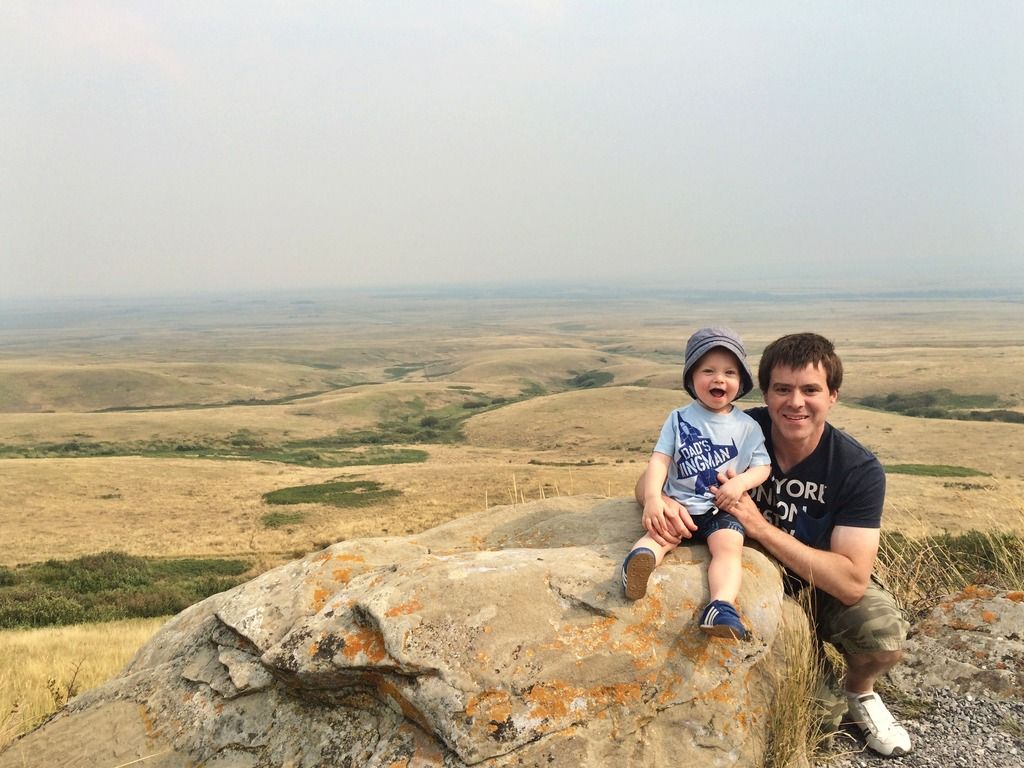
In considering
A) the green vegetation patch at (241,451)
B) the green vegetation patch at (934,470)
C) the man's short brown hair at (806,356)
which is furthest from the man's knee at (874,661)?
the green vegetation patch at (241,451)

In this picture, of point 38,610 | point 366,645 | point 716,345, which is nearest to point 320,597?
point 366,645

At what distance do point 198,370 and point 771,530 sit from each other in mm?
144217

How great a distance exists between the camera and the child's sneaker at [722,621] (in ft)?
13.0

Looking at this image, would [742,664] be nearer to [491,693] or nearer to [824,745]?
[824,745]

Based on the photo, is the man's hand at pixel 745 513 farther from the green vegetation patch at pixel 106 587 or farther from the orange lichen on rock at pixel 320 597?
the green vegetation patch at pixel 106 587

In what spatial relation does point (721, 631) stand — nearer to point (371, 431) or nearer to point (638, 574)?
point (638, 574)

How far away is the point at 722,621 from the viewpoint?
3.98 metres

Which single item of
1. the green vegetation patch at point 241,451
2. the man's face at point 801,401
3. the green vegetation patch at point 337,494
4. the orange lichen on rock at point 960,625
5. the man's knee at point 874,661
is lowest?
the green vegetation patch at point 241,451

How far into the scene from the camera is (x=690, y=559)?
473cm

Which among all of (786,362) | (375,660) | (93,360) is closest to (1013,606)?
(786,362)

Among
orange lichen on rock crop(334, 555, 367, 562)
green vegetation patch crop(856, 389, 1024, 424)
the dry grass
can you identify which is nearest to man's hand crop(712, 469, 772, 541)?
orange lichen on rock crop(334, 555, 367, 562)

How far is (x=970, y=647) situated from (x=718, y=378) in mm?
3485

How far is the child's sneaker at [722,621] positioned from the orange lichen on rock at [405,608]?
1.84 meters

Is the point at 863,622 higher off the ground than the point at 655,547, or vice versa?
the point at 655,547
